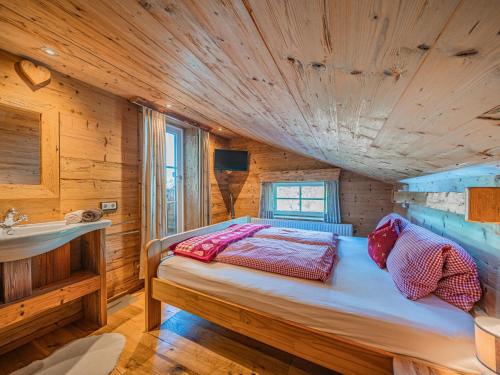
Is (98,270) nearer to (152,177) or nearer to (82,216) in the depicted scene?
(82,216)

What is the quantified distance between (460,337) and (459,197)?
74 centimetres

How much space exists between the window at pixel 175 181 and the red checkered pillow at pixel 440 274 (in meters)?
3.15

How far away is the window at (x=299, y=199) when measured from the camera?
400cm

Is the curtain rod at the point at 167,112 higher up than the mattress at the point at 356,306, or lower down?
higher up

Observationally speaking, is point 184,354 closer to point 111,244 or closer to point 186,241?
point 186,241

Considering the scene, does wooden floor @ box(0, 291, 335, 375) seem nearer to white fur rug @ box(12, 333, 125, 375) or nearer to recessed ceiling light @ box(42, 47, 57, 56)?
white fur rug @ box(12, 333, 125, 375)

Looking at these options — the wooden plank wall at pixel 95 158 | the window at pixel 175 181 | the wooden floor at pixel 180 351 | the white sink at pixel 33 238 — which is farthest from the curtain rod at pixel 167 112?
A: the wooden floor at pixel 180 351

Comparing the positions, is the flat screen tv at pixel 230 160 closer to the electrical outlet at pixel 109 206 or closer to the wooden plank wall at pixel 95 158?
the wooden plank wall at pixel 95 158

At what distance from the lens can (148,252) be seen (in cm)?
190

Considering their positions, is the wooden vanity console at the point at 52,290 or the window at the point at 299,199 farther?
the window at the point at 299,199

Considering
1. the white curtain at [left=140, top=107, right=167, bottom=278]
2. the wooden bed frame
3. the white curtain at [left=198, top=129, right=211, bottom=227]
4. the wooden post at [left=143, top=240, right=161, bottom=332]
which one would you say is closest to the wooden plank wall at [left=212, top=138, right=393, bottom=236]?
the white curtain at [left=198, top=129, right=211, bottom=227]

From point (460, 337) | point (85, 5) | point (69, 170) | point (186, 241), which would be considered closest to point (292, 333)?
point (460, 337)

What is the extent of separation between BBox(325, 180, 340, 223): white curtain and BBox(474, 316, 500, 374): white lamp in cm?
277

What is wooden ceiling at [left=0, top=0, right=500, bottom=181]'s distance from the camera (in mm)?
437
